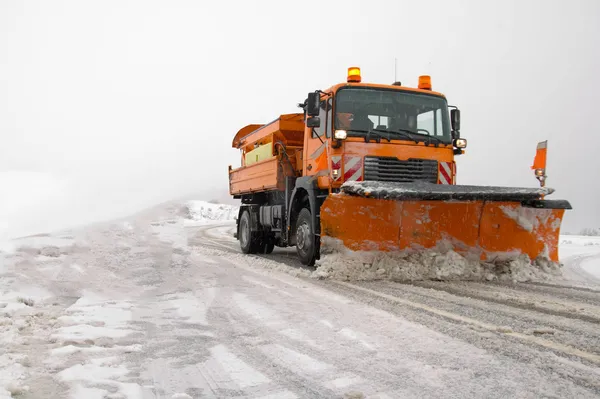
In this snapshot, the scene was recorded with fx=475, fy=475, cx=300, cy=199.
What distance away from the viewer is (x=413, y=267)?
619cm

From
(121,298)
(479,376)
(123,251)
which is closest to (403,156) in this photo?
(121,298)

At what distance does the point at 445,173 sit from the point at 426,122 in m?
0.83

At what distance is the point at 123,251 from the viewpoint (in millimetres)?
9328

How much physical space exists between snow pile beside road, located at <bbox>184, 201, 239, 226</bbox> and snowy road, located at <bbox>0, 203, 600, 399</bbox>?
25.2 m

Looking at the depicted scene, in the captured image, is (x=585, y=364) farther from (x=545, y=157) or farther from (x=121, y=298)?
(x=545, y=157)

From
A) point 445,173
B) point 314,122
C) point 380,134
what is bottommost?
point 445,173

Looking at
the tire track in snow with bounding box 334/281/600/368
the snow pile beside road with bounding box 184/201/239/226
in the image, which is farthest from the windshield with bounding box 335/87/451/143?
the snow pile beside road with bounding box 184/201/239/226

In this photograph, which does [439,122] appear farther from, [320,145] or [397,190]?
[397,190]

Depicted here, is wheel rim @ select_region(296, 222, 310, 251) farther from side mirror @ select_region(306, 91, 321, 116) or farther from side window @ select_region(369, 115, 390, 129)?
side window @ select_region(369, 115, 390, 129)

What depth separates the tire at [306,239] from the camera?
720cm

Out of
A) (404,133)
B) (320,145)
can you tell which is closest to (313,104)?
(320,145)

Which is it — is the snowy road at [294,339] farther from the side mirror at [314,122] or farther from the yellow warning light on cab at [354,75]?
the yellow warning light on cab at [354,75]

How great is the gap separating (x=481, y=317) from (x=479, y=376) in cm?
153

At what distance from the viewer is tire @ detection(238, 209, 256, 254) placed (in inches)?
409
